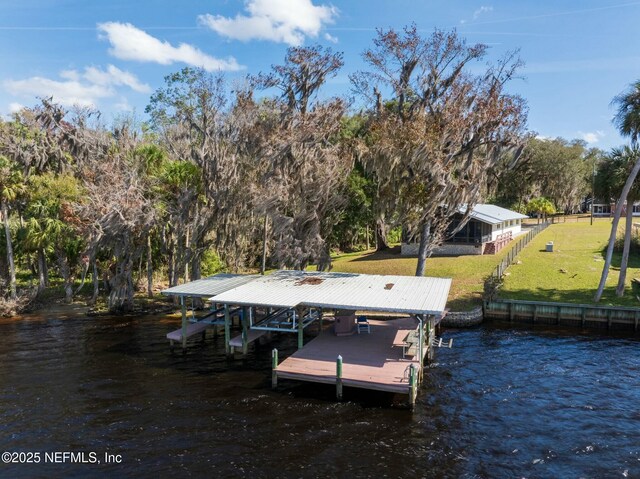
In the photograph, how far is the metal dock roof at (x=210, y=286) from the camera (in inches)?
922

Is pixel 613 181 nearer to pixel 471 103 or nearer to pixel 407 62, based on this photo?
pixel 471 103

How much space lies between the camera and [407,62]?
91.1 feet

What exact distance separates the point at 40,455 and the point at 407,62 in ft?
88.8

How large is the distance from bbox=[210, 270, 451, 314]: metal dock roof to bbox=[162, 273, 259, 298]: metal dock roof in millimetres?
1194

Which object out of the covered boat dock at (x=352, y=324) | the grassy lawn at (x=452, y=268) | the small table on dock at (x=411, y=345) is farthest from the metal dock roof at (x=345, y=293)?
the grassy lawn at (x=452, y=268)

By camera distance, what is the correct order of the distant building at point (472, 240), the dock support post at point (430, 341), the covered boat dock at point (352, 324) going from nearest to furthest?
the covered boat dock at point (352, 324)
the dock support post at point (430, 341)
the distant building at point (472, 240)

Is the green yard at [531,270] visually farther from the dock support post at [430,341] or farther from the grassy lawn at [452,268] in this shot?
the dock support post at [430,341]

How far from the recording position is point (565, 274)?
1374 inches

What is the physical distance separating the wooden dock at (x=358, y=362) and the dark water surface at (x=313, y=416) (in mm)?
974

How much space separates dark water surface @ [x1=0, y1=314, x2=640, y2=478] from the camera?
13.3m

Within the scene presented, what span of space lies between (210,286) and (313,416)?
11367mm

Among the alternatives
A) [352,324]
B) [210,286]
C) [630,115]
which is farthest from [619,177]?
[210,286]

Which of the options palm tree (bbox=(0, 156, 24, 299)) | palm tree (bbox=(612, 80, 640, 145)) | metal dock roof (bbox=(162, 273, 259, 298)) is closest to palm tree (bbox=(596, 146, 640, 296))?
palm tree (bbox=(612, 80, 640, 145))

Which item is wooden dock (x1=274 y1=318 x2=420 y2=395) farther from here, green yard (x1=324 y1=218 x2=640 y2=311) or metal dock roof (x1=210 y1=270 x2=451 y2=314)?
green yard (x1=324 y1=218 x2=640 y2=311)
